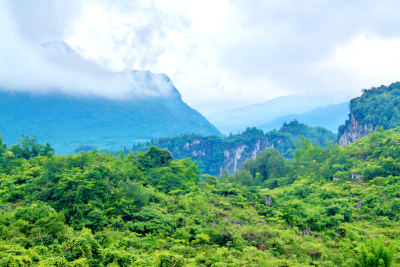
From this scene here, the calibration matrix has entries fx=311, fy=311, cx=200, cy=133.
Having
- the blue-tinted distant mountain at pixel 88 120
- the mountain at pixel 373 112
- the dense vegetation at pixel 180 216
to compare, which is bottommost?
the dense vegetation at pixel 180 216

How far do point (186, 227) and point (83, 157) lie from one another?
9.01 metres

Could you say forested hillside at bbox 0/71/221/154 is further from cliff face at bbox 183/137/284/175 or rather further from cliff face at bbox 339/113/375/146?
cliff face at bbox 339/113/375/146

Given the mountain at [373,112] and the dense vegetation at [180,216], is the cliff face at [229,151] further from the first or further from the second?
the dense vegetation at [180,216]

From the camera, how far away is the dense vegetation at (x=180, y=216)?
10219 mm

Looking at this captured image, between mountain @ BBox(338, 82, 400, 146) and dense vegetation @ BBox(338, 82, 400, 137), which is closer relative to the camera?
dense vegetation @ BBox(338, 82, 400, 137)

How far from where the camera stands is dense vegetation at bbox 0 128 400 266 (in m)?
10.2

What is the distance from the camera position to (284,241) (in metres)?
13.3

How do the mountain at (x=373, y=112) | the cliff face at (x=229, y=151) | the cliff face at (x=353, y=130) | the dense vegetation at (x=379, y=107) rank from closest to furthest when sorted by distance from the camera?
the dense vegetation at (x=379, y=107) < the mountain at (x=373, y=112) < the cliff face at (x=353, y=130) < the cliff face at (x=229, y=151)

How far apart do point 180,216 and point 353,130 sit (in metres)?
51.1

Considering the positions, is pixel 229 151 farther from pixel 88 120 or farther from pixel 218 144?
pixel 88 120

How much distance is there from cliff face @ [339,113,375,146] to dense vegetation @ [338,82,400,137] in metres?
0.65

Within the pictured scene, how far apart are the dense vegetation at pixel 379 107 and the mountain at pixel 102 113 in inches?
3071

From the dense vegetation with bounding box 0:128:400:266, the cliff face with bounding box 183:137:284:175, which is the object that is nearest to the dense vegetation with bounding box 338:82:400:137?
the dense vegetation with bounding box 0:128:400:266

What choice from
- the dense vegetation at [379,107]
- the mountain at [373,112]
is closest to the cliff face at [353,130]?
the mountain at [373,112]
